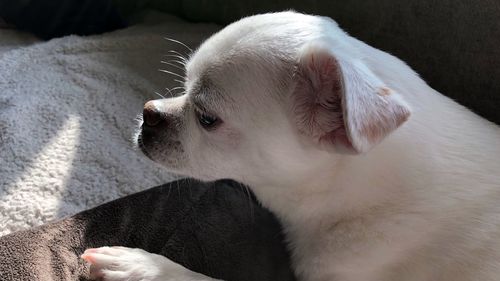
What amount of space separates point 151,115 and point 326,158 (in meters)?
0.43

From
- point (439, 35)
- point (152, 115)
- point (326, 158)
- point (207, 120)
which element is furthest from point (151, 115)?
point (439, 35)

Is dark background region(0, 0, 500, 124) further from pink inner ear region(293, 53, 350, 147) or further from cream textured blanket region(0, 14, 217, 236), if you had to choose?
pink inner ear region(293, 53, 350, 147)

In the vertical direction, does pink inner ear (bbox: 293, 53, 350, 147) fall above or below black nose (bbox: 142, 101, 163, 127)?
above

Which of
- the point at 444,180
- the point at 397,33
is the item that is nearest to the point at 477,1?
the point at 397,33

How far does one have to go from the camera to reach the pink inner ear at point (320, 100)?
1.14 m

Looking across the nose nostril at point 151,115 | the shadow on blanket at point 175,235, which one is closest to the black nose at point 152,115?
the nose nostril at point 151,115

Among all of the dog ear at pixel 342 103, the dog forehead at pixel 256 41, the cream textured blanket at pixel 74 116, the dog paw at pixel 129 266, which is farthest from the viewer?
the cream textured blanket at pixel 74 116

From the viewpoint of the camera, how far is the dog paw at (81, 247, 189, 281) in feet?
4.47

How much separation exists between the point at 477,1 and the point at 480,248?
79 cm

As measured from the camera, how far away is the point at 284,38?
1.23m

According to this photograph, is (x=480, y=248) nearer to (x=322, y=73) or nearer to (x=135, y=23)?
(x=322, y=73)

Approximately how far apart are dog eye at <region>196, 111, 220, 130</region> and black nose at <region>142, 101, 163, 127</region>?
0.40 feet

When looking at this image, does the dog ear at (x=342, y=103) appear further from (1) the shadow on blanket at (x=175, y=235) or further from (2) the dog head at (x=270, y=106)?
(1) the shadow on blanket at (x=175, y=235)

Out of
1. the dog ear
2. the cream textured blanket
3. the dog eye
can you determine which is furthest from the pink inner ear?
the cream textured blanket
